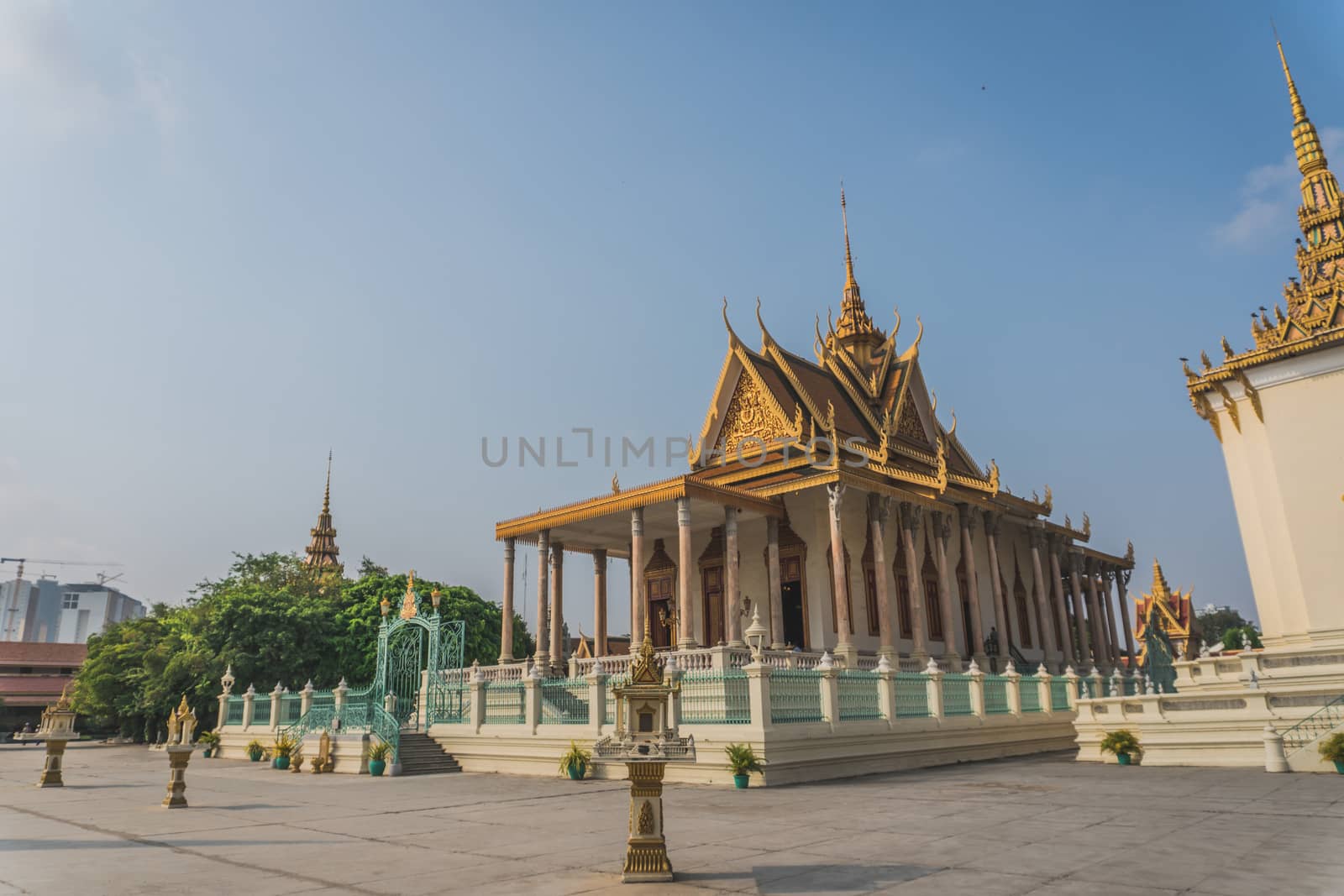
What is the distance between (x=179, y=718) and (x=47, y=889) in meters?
6.94

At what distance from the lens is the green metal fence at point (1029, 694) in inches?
743

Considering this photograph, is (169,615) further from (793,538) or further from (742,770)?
(742,770)

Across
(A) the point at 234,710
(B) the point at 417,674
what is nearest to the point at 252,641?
(A) the point at 234,710

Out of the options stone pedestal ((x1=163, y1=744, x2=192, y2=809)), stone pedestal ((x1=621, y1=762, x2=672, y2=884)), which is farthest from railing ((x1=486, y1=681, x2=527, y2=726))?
stone pedestal ((x1=621, y1=762, x2=672, y2=884))

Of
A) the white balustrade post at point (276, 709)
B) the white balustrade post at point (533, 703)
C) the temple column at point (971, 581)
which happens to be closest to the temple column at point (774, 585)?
the temple column at point (971, 581)

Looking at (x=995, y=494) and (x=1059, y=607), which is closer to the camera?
(x=995, y=494)

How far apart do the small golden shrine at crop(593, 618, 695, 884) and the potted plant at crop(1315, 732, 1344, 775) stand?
9368mm

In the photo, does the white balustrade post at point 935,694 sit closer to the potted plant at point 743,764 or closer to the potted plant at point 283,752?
the potted plant at point 743,764

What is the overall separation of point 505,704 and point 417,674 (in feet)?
16.9

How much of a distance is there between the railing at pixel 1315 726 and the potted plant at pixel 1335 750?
18.4 inches

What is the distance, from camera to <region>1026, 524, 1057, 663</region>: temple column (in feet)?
88.4

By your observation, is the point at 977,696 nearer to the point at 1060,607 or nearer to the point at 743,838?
the point at 743,838

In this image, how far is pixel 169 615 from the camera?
38.3 m

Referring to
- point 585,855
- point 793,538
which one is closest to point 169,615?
point 793,538
